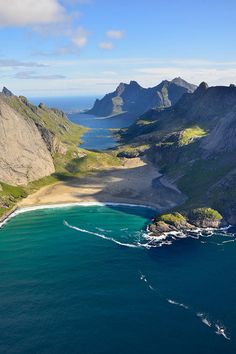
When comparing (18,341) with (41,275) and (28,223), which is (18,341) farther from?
(28,223)

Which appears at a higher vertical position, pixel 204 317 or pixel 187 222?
pixel 187 222

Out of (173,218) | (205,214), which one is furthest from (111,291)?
(205,214)

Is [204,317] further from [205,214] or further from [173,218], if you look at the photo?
[205,214]

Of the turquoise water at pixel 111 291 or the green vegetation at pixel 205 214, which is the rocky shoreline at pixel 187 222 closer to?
the green vegetation at pixel 205 214

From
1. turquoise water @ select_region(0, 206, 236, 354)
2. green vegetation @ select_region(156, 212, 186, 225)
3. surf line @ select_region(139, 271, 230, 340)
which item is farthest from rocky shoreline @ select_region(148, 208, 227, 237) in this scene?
surf line @ select_region(139, 271, 230, 340)

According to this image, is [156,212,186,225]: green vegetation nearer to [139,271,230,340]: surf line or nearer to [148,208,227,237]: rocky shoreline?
[148,208,227,237]: rocky shoreline

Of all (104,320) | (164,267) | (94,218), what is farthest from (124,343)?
(94,218)

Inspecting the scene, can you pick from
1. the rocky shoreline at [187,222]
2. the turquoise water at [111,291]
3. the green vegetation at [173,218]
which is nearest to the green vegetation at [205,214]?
the rocky shoreline at [187,222]
